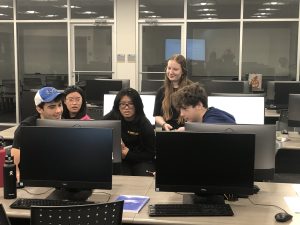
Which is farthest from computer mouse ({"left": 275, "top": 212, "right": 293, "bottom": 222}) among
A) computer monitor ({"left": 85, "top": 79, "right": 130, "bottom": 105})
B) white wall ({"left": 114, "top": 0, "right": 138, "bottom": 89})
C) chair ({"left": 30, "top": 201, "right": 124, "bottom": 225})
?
white wall ({"left": 114, "top": 0, "right": 138, "bottom": 89})

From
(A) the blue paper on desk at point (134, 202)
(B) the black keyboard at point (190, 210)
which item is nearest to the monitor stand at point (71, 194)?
(A) the blue paper on desk at point (134, 202)

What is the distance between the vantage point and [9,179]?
2443mm

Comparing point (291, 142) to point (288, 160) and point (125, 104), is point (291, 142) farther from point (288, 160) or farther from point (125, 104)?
point (125, 104)

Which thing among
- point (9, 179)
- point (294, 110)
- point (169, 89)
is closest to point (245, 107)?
point (294, 110)

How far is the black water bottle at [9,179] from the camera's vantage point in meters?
2.45

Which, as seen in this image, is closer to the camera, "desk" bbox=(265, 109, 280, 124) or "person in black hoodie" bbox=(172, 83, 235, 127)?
"person in black hoodie" bbox=(172, 83, 235, 127)

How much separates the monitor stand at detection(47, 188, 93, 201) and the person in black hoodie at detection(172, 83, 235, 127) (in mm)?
820

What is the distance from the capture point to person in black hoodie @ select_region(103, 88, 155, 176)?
3516 millimetres

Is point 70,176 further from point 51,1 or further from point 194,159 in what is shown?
point 51,1

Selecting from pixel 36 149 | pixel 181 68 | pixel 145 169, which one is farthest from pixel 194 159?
pixel 181 68

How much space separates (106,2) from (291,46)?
3.72 metres

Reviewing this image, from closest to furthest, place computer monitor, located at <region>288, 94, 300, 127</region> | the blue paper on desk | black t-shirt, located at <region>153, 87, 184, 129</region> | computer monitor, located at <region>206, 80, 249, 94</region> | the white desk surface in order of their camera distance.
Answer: the blue paper on desk → black t-shirt, located at <region>153, 87, 184, 129</region> → the white desk surface → computer monitor, located at <region>288, 94, 300, 127</region> → computer monitor, located at <region>206, 80, 249, 94</region>

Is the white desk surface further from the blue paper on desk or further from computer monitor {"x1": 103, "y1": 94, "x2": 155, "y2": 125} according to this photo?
the blue paper on desk

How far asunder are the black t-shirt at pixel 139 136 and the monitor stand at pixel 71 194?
99 cm
